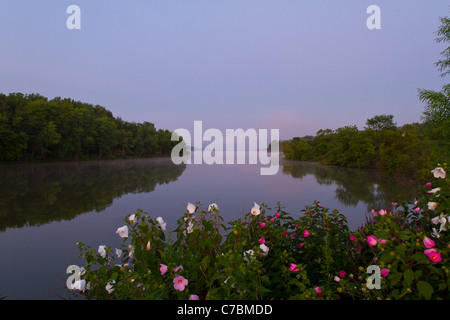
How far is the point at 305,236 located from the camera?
7.93ft

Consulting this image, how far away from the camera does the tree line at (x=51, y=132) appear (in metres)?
30.7

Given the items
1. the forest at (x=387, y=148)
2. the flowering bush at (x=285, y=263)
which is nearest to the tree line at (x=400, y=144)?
the forest at (x=387, y=148)

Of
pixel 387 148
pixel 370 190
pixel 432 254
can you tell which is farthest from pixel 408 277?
pixel 387 148

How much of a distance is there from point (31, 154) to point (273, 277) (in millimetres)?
47603

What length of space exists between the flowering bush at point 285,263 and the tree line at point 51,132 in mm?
37223

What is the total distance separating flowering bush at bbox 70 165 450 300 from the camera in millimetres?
1434

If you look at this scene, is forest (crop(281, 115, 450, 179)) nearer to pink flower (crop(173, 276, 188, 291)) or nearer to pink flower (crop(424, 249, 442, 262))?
pink flower (crop(424, 249, 442, 262))

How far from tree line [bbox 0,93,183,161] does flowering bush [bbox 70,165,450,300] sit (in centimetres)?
3722

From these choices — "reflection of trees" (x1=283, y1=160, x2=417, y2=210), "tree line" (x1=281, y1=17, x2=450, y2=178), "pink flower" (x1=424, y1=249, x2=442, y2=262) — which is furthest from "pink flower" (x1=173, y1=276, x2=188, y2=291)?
"tree line" (x1=281, y1=17, x2=450, y2=178)

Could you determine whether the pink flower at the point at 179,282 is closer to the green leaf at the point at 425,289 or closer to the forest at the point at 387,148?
the green leaf at the point at 425,289

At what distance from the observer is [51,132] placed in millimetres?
Result: 34250

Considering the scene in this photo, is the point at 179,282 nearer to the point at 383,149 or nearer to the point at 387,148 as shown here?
the point at 387,148

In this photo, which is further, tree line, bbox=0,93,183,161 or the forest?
tree line, bbox=0,93,183,161
